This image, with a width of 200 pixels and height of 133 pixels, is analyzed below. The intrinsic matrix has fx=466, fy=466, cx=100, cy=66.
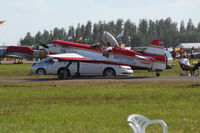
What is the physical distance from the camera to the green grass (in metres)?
9.62

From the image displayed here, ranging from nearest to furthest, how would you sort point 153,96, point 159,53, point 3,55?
point 153,96, point 159,53, point 3,55

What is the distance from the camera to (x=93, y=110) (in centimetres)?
1207

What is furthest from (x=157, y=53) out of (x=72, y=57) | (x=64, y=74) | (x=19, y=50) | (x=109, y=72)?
(x=19, y=50)

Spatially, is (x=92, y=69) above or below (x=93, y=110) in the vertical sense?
above

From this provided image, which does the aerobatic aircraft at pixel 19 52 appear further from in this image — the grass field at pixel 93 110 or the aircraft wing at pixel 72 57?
the grass field at pixel 93 110

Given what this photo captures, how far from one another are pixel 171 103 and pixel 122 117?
2.82 metres

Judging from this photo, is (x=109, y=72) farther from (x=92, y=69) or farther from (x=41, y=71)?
(x=41, y=71)

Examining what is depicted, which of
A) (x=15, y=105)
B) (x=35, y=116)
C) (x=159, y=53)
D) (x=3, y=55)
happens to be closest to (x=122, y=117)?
(x=35, y=116)

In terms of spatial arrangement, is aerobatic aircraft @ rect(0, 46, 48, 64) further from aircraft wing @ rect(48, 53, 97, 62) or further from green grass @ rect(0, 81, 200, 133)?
green grass @ rect(0, 81, 200, 133)

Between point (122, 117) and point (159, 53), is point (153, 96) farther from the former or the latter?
point (159, 53)

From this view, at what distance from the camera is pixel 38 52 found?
77.6 meters

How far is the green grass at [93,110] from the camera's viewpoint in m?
9.62

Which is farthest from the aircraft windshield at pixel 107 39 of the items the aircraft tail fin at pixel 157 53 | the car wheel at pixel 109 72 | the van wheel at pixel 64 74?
the van wheel at pixel 64 74

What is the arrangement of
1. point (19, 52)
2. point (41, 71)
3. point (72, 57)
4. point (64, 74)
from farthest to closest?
1. point (19, 52)
2. point (41, 71)
3. point (64, 74)
4. point (72, 57)
